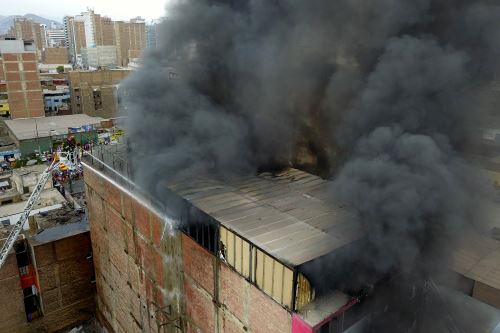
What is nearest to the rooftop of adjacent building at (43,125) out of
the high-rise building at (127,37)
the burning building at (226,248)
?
the burning building at (226,248)

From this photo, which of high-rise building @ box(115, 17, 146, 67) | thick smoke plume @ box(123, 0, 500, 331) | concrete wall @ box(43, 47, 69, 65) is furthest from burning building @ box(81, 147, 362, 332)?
high-rise building @ box(115, 17, 146, 67)

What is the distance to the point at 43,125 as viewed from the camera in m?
42.6

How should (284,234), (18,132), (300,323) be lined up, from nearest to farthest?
(300,323) → (284,234) → (18,132)

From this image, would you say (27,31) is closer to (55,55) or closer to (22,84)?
(55,55)

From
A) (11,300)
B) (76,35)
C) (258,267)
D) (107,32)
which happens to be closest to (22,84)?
(11,300)

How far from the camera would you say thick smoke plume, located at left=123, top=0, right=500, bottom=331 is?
809 cm

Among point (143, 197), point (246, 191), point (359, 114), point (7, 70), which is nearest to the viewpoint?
point (359, 114)

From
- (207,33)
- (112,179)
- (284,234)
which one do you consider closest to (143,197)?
(112,179)

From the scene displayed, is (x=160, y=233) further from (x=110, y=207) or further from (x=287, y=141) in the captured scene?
(x=287, y=141)

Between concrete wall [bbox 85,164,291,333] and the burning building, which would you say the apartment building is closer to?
concrete wall [bbox 85,164,291,333]

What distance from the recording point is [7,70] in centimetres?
4428

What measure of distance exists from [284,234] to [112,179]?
7.44 metres

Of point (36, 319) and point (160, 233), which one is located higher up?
point (160, 233)

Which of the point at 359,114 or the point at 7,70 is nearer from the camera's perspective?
the point at 359,114
